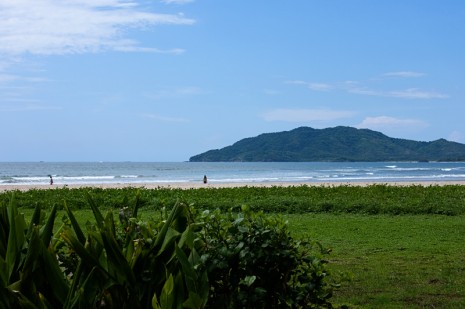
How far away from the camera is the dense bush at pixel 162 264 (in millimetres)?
2523

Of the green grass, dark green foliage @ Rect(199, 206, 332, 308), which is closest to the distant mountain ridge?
the green grass

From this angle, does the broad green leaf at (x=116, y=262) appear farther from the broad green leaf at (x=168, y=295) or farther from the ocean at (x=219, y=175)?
the ocean at (x=219, y=175)

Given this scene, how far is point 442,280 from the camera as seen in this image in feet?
22.2

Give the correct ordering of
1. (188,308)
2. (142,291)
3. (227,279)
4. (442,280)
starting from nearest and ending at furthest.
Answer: (188,308) < (142,291) < (227,279) < (442,280)

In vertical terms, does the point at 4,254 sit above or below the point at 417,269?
above

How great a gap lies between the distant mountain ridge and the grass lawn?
133 m

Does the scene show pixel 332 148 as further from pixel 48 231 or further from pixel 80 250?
pixel 80 250

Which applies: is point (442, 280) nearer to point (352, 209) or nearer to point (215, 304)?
point (215, 304)

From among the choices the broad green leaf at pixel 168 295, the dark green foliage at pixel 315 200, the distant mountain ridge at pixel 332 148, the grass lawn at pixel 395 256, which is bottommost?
the grass lawn at pixel 395 256

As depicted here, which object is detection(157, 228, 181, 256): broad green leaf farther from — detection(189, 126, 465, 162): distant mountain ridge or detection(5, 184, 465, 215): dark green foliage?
detection(189, 126, 465, 162): distant mountain ridge

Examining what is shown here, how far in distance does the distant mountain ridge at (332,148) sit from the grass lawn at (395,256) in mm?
133120

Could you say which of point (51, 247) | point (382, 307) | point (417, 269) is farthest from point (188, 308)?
point (417, 269)

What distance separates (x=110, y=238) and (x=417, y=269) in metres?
5.77

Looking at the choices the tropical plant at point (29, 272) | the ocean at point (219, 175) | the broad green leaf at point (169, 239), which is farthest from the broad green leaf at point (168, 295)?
the ocean at point (219, 175)
